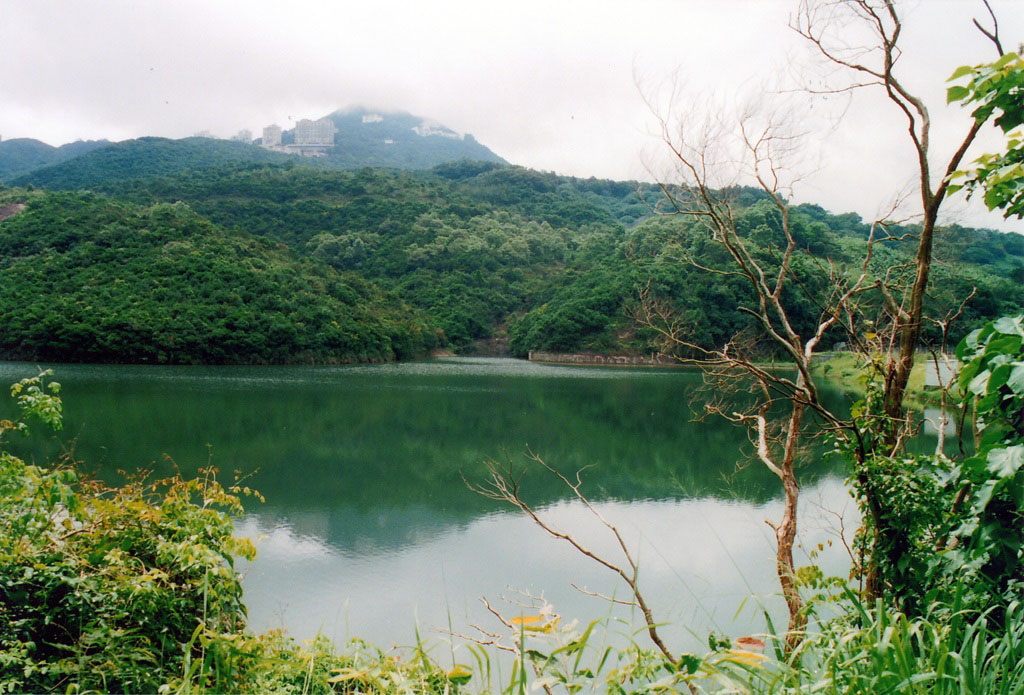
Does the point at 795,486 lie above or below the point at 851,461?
below

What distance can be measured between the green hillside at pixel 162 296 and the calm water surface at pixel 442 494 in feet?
21.0

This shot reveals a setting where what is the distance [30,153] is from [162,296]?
242 feet

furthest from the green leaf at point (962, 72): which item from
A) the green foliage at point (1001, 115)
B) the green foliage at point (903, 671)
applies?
the green foliage at point (903, 671)

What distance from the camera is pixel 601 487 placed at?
30.1 ft

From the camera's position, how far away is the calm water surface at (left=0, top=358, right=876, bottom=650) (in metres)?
5.02

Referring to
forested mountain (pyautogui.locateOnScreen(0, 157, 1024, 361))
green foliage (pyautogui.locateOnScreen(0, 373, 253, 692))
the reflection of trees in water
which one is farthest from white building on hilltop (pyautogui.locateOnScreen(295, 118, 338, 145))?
green foliage (pyautogui.locateOnScreen(0, 373, 253, 692))

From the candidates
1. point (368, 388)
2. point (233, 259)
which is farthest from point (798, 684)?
point (233, 259)

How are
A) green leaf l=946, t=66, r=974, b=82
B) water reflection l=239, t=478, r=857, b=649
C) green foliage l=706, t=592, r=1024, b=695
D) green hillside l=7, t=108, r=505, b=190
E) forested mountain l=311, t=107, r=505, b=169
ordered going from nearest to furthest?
green foliage l=706, t=592, r=1024, b=695 → green leaf l=946, t=66, r=974, b=82 → water reflection l=239, t=478, r=857, b=649 → green hillside l=7, t=108, r=505, b=190 → forested mountain l=311, t=107, r=505, b=169

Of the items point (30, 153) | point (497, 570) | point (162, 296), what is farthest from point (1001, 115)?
point (30, 153)

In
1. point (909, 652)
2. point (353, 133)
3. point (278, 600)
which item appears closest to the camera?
point (909, 652)

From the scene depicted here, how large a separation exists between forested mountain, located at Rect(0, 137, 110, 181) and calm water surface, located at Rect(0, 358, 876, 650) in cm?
7524

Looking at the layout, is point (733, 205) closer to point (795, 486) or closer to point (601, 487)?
point (795, 486)

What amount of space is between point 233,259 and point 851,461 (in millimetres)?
32303

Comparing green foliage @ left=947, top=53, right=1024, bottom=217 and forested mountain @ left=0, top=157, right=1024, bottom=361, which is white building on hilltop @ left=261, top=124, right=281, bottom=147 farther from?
green foliage @ left=947, top=53, right=1024, bottom=217
